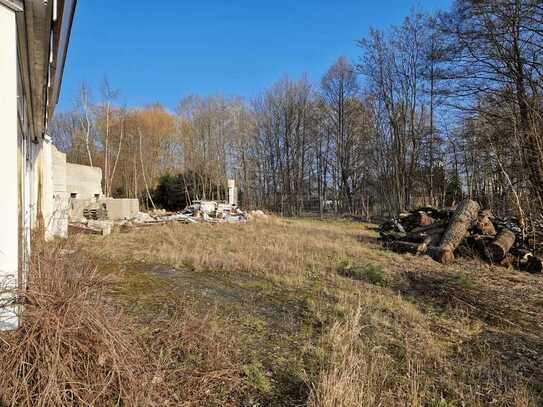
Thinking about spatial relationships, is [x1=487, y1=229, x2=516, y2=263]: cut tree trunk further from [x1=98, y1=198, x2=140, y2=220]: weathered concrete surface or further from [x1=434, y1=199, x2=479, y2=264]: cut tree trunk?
[x1=98, y1=198, x2=140, y2=220]: weathered concrete surface

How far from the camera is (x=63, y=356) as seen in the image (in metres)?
1.89

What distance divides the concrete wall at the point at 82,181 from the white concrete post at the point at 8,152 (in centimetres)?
1298

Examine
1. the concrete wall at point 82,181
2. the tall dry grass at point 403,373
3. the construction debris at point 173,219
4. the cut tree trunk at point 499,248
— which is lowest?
the tall dry grass at point 403,373

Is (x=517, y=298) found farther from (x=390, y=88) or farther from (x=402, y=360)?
(x=390, y=88)

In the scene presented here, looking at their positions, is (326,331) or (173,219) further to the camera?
(173,219)

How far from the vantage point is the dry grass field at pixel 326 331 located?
7.84 ft

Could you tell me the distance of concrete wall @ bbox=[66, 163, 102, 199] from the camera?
13.6m

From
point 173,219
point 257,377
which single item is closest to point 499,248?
point 257,377

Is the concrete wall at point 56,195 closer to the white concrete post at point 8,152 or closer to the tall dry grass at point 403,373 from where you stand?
the white concrete post at point 8,152

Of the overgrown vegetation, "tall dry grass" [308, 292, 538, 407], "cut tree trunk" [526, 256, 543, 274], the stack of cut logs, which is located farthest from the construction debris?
"cut tree trunk" [526, 256, 543, 274]

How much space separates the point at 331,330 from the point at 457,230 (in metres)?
6.37

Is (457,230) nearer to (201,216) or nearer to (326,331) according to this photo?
(326,331)

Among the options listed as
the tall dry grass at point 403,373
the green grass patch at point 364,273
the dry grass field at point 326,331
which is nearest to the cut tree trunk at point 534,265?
the dry grass field at point 326,331

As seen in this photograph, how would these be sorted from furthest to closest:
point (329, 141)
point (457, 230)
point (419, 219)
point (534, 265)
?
point (329, 141), point (419, 219), point (457, 230), point (534, 265)
